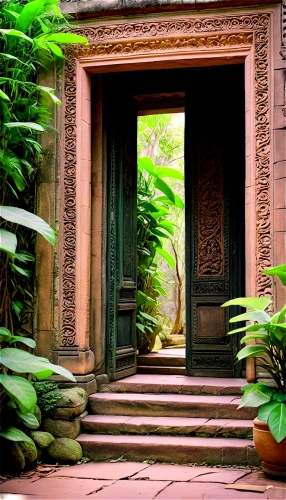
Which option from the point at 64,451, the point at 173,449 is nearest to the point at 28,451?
the point at 64,451

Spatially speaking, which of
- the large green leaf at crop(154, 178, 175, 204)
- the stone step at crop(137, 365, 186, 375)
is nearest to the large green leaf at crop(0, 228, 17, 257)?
the stone step at crop(137, 365, 186, 375)

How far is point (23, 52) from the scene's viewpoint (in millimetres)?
5344

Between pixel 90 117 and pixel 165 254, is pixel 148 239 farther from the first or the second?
pixel 90 117

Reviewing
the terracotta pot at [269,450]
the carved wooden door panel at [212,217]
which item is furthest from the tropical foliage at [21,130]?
the carved wooden door panel at [212,217]

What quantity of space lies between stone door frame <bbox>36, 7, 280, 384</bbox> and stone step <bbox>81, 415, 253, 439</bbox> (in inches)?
16.5

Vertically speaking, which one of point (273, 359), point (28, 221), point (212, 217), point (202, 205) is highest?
point (202, 205)

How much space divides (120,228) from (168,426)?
2018 mm

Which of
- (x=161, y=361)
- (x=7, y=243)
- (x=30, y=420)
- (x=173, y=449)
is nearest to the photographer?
(x=7, y=243)

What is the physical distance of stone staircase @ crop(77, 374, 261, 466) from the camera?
4.85m

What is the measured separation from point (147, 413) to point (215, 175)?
8.17 feet

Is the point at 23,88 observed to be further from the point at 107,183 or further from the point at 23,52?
the point at 107,183

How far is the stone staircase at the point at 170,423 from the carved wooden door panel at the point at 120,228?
1.69 ft

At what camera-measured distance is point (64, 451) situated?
495 centimetres

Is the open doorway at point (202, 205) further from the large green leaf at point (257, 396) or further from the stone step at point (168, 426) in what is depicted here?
the large green leaf at point (257, 396)
